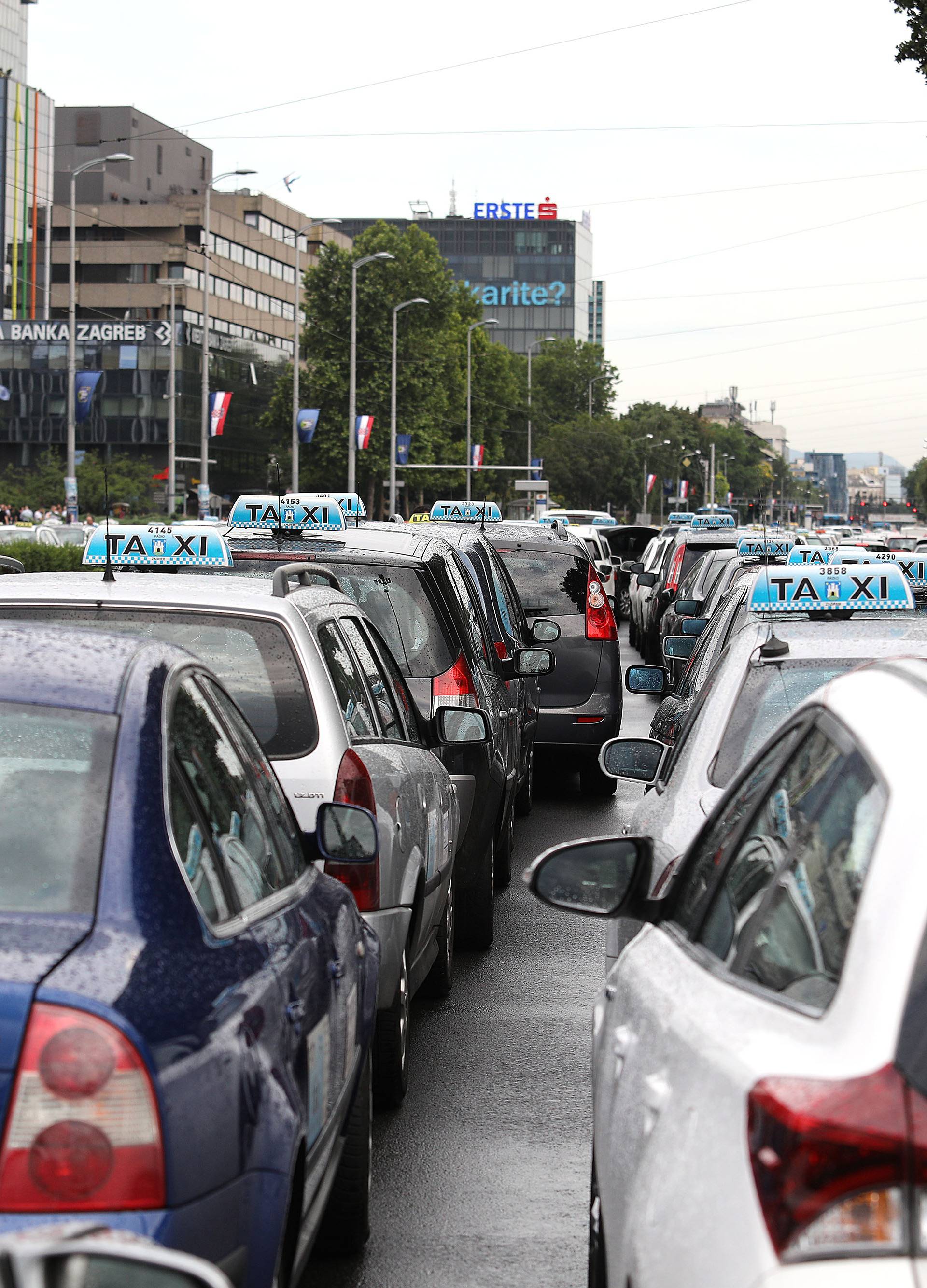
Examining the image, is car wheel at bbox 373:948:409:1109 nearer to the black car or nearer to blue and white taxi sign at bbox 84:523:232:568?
the black car

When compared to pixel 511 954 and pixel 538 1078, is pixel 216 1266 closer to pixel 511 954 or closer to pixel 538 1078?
pixel 538 1078

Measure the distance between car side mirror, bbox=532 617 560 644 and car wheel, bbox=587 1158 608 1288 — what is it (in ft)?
27.8

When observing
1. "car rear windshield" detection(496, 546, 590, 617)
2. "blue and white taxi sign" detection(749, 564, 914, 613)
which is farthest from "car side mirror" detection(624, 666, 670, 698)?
"car rear windshield" detection(496, 546, 590, 617)

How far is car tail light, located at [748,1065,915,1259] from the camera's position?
76.3 inches

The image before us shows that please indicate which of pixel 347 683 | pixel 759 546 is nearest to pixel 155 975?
pixel 347 683

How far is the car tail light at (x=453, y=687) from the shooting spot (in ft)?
26.2

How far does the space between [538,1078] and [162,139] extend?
109 metres

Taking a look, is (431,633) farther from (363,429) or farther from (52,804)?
(363,429)

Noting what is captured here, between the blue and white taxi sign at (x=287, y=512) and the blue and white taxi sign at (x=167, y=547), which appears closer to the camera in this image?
the blue and white taxi sign at (x=167, y=547)

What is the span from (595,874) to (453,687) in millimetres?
4491

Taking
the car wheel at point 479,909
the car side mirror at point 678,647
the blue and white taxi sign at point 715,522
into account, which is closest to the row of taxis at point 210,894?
the car wheel at point 479,909

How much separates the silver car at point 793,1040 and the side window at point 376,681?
289 cm

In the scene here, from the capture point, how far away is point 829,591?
6184mm

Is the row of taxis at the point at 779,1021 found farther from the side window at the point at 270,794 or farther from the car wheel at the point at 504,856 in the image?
the car wheel at the point at 504,856
